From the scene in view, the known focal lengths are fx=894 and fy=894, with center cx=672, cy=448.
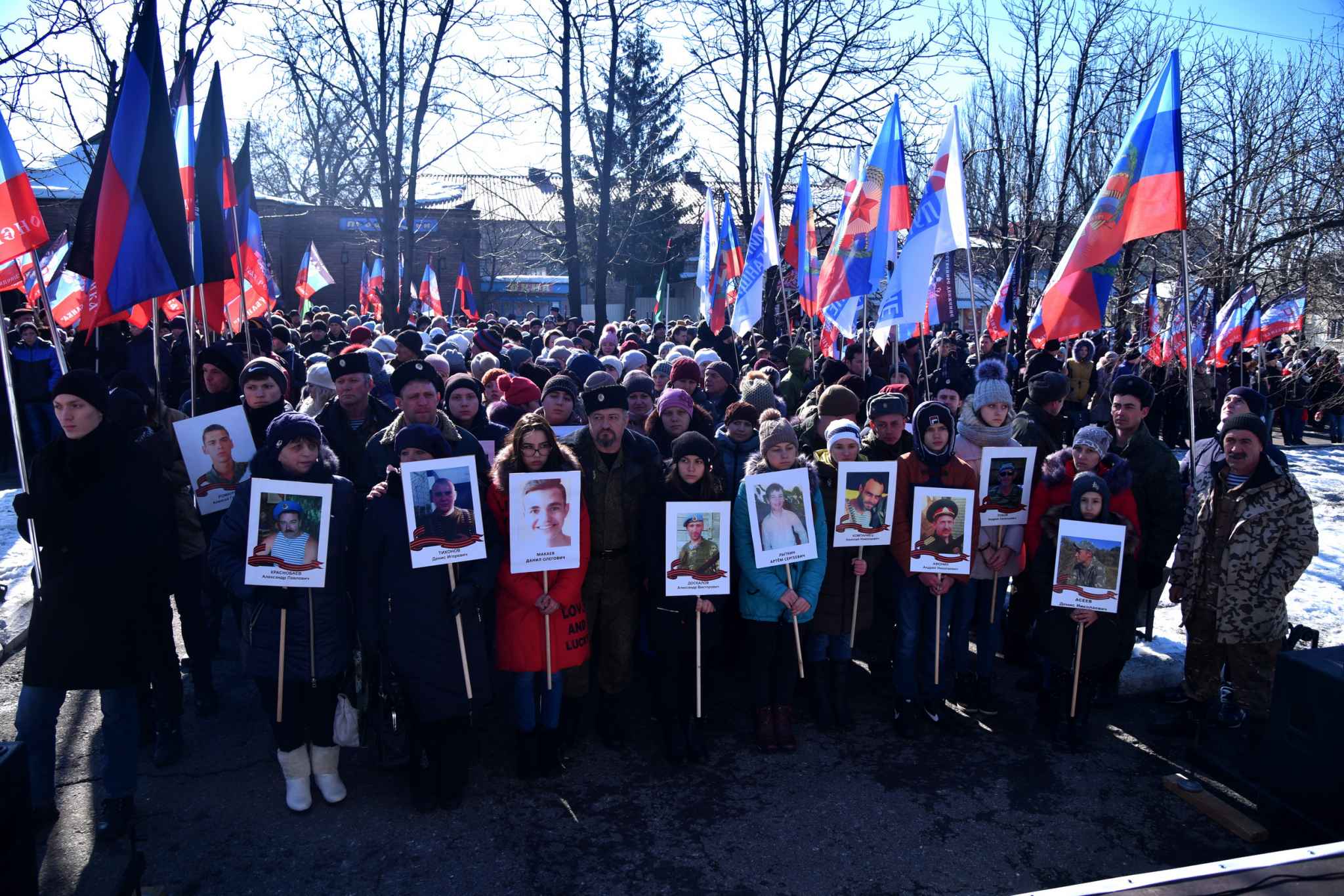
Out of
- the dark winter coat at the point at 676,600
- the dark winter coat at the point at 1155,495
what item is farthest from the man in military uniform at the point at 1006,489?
the dark winter coat at the point at 676,600

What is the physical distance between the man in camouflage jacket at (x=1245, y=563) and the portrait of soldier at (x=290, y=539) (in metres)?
4.97

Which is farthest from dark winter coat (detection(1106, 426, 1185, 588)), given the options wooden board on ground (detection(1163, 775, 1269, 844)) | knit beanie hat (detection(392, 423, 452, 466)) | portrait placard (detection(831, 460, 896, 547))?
knit beanie hat (detection(392, 423, 452, 466))

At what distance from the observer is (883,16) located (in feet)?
64.2

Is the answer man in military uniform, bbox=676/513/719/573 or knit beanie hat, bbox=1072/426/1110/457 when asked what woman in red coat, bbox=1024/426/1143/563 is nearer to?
knit beanie hat, bbox=1072/426/1110/457

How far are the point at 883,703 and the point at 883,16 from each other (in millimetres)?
17910

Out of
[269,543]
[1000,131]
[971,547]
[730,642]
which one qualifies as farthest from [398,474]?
[1000,131]

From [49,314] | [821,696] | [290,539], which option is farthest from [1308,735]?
[49,314]

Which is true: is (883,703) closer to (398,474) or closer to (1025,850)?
(1025,850)

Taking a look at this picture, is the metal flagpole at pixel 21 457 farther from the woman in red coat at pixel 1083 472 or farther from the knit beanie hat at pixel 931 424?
the woman in red coat at pixel 1083 472

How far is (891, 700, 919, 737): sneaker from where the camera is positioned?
213 inches

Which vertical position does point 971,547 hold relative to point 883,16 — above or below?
below

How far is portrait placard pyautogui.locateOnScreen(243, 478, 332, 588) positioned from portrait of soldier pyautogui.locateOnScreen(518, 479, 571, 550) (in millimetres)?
964

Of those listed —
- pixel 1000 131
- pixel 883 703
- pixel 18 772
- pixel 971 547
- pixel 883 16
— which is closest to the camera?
pixel 18 772

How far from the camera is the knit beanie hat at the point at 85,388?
4.02 meters
